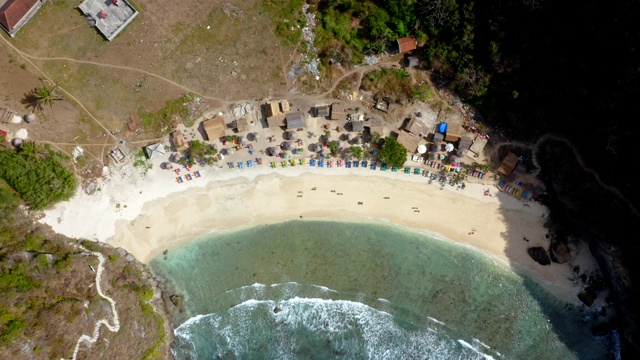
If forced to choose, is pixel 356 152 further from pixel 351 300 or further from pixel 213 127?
pixel 351 300

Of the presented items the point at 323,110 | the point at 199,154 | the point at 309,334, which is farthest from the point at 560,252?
the point at 199,154

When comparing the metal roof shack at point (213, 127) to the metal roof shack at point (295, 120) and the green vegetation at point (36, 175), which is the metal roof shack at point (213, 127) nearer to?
the metal roof shack at point (295, 120)

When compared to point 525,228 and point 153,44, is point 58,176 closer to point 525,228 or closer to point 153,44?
point 153,44

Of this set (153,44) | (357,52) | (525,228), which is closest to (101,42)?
(153,44)

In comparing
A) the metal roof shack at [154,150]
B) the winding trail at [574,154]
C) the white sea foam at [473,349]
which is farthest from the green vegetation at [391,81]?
the white sea foam at [473,349]

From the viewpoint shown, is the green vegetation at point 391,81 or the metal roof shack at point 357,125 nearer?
the metal roof shack at point 357,125

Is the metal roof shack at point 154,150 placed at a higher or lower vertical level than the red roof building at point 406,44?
lower

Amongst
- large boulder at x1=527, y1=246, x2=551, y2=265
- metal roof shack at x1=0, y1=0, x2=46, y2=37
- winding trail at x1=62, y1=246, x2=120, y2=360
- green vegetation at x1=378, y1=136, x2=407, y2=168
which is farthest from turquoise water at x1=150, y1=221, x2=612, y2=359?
metal roof shack at x1=0, y1=0, x2=46, y2=37
